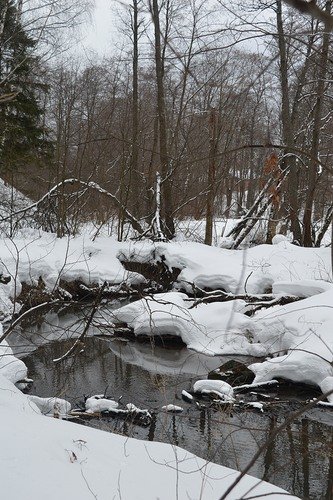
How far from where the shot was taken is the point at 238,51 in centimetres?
112

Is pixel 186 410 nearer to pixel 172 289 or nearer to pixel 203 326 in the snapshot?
pixel 203 326

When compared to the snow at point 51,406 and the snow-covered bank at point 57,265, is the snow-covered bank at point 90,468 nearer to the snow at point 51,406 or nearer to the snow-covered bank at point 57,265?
the snow at point 51,406

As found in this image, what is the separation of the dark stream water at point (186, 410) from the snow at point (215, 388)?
199 millimetres

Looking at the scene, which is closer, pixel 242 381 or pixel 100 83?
pixel 242 381

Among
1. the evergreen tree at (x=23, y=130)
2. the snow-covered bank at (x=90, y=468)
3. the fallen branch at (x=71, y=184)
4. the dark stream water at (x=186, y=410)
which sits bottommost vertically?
the dark stream water at (x=186, y=410)

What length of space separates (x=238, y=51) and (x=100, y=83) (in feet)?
48.5

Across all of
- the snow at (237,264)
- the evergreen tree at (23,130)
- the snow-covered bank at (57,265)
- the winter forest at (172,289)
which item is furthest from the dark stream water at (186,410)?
the evergreen tree at (23,130)

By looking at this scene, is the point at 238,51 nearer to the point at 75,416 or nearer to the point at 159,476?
the point at 159,476

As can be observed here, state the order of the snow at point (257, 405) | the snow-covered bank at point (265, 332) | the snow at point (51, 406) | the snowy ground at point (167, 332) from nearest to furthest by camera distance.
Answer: the snowy ground at point (167, 332)
the snow at point (51, 406)
the snow at point (257, 405)
the snow-covered bank at point (265, 332)

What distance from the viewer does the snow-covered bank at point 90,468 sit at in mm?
2684

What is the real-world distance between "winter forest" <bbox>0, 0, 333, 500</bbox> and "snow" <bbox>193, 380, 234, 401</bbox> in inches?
1.2

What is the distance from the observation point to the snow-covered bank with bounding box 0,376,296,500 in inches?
106

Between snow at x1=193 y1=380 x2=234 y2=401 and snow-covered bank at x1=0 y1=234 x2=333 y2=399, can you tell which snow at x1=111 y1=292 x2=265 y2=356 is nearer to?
snow-covered bank at x1=0 y1=234 x2=333 y2=399

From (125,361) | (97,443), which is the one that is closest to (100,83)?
(125,361)
